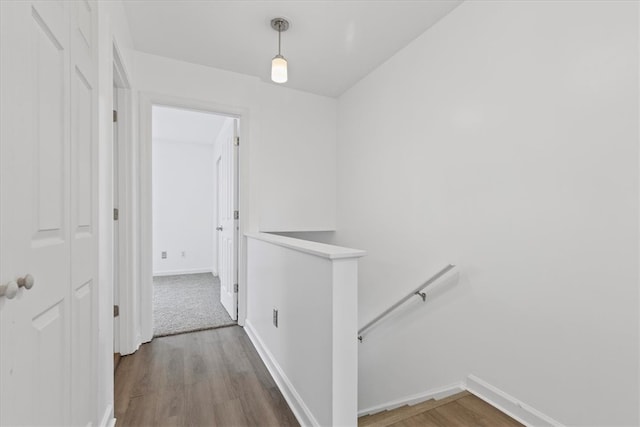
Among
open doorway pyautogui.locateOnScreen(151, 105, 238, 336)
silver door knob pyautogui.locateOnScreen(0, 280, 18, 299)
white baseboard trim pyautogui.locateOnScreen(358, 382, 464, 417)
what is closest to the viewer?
silver door knob pyautogui.locateOnScreen(0, 280, 18, 299)

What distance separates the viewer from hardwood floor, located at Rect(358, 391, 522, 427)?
1.46m

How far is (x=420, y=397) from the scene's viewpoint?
2.06 m

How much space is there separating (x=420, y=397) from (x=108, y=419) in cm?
191

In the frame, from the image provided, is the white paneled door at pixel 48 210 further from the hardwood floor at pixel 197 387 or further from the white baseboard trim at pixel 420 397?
the white baseboard trim at pixel 420 397

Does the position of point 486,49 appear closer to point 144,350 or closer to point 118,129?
point 118,129

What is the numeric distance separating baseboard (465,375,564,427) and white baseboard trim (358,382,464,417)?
0.31 ft

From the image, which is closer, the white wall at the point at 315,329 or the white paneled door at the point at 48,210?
the white paneled door at the point at 48,210

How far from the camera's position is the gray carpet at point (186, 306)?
2803 millimetres

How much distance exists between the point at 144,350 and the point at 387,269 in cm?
212

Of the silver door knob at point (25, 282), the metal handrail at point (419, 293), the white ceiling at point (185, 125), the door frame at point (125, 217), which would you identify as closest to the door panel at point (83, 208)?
the silver door knob at point (25, 282)

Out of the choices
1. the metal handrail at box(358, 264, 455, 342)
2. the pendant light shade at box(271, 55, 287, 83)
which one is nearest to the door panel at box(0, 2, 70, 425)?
the pendant light shade at box(271, 55, 287, 83)

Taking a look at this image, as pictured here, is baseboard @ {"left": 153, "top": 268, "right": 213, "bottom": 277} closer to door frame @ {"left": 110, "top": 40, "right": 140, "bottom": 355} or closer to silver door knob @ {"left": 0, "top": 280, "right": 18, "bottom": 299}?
door frame @ {"left": 110, "top": 40, "right": 140, "bottom": 355}

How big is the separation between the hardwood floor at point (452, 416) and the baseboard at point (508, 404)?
0.03 metres

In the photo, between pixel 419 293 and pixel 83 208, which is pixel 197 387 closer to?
pixel 83 208
